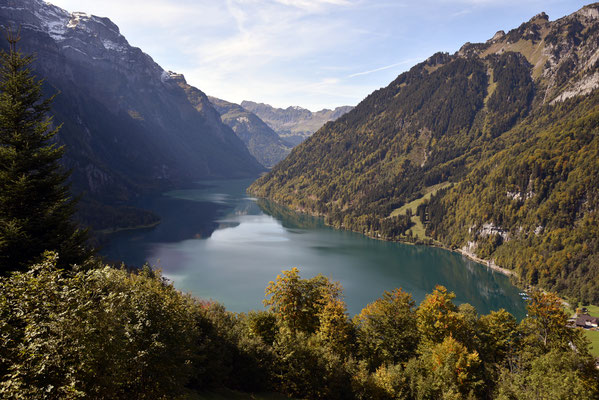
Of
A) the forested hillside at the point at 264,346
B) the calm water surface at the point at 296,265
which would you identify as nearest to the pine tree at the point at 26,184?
the forested hillside at the point at 264,346

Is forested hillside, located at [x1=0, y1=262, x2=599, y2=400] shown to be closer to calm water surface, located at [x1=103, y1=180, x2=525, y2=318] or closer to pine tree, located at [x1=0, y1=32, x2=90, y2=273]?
pine tree, located at [x1=0, y1=32, x2=90, y2=273]

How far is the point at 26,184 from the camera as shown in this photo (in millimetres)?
25984

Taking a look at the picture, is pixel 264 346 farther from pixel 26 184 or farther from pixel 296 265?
pixel 296 265

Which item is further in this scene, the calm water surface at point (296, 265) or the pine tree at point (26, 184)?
the calm water surface at point (296, 265)

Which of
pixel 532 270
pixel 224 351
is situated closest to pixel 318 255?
pixel 532 270

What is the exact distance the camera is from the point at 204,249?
15500 cm

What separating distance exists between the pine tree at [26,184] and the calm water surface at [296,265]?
66.9m

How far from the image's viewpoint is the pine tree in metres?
25.5

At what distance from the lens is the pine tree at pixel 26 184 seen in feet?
83.8

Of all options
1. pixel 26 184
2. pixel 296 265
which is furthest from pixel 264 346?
pixel 296 265

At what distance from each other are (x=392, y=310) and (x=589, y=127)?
200 m

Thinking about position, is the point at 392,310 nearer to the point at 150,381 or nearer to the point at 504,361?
the point at 504,361

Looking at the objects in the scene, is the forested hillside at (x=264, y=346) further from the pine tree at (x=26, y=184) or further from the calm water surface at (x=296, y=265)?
the calm water surface at (x=296, y=265)

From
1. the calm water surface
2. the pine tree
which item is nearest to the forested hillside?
the pine tree
